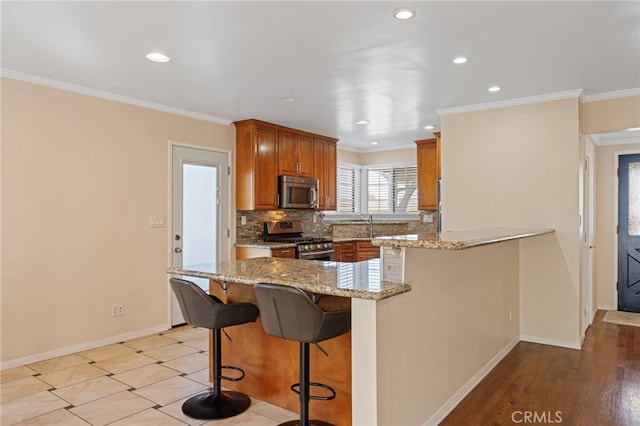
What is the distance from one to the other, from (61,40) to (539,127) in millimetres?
4169

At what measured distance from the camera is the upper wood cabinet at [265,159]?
537 cm

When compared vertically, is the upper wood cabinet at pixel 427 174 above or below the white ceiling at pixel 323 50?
below

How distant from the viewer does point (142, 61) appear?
130 inches

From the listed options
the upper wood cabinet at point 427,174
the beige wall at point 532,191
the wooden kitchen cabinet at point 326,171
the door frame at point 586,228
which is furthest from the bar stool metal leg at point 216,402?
the upper wood cabinet at point 427,174

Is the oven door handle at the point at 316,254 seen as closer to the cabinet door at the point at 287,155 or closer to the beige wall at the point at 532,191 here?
the cabinet door at the point at 287,155

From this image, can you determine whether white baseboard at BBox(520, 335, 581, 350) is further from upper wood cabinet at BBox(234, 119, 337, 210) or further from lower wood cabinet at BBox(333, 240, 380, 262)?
upper wood cabinet at BBox(234, 119, 337, 210)

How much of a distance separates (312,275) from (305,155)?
3.82 metres

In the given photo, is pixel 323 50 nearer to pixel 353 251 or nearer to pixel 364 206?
pixel 353 251

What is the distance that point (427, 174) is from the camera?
6539 mm

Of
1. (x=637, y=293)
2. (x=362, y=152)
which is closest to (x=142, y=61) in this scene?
(x=362, y=152)

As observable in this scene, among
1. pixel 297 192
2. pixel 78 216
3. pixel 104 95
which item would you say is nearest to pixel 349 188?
pixel 297 192

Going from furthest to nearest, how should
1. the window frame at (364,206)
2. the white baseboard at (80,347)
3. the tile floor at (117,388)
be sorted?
the window frame at (364,206)
the white baseboard at (80,347)
the tile floor at (117,388)

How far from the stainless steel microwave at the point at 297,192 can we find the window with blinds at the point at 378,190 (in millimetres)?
1397

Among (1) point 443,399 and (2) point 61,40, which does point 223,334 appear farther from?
(2) point 61,40
